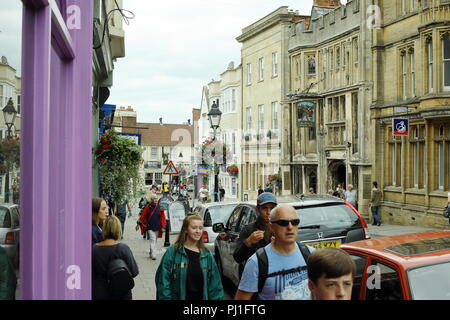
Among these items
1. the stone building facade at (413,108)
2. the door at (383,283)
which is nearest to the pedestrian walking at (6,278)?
the door at (383,283)

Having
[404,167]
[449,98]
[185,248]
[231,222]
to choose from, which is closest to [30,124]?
[185,248]

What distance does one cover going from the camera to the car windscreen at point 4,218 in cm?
149

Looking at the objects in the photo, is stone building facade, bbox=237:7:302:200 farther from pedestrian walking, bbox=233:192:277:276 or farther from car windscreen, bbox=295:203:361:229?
pedestrian walking, bbox=233:192:277:276

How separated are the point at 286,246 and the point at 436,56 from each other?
66.5 feet

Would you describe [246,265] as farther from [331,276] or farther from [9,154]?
[9,154]

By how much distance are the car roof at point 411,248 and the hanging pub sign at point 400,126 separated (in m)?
18.4

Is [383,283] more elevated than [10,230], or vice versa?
[10,230]

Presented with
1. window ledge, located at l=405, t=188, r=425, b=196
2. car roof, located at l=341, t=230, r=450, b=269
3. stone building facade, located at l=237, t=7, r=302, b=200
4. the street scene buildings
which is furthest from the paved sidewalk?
stone building facade, located at l=237, t=7, r=302, b=200

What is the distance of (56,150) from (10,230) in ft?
2.63

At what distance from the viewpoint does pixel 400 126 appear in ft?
76.1

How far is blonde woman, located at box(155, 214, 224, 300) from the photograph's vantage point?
186 inches

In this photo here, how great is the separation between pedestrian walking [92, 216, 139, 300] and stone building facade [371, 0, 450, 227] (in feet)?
61.8

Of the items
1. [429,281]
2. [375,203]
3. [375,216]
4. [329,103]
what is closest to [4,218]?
[429,281]

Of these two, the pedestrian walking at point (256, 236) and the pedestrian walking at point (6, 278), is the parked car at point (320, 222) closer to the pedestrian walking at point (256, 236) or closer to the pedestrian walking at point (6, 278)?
the pedestrian walking at point (256, 236)
